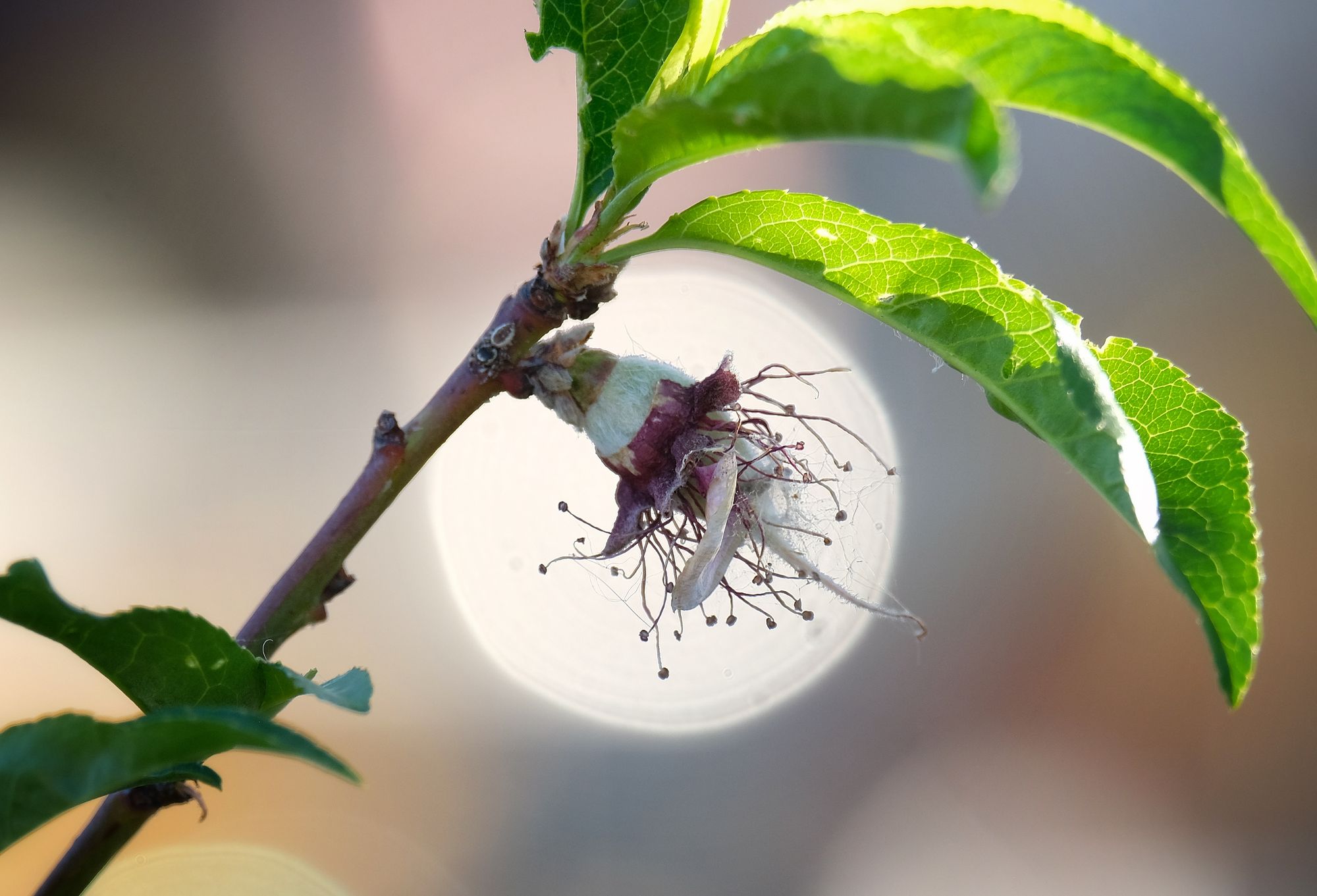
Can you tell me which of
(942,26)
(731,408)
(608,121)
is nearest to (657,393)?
(731,408)

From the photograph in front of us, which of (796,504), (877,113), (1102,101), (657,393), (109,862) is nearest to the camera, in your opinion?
(877,113)

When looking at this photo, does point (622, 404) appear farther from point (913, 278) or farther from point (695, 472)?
point (913, 278)

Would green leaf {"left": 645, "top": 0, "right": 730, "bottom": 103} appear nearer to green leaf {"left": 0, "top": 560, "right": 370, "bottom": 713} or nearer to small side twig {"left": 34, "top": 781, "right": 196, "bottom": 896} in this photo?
green leaf {"left": 0, "top": 560, "right": 370, "bottom": 713}

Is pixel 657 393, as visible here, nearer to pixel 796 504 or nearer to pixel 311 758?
pixel 796 504

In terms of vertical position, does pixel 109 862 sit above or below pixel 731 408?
below

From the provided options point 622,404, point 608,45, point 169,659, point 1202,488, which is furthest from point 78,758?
point 1202,488

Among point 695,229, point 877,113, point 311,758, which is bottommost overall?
point 311,758

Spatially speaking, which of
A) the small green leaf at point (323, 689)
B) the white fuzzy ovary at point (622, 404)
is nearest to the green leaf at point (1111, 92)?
the white fuzzy ovary at point (622, 404)
